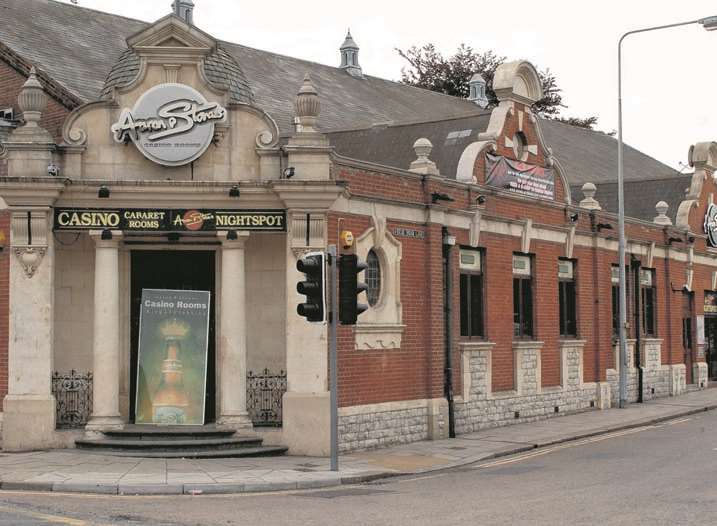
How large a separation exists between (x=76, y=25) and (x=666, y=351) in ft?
64.8

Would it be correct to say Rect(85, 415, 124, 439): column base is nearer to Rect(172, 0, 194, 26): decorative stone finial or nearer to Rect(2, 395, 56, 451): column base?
Rect(2, 395, 56, 451): column base

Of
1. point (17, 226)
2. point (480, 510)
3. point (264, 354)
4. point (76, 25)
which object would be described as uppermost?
point (76, 25)

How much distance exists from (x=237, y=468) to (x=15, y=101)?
10791mm

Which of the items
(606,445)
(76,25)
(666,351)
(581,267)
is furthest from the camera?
(666,351)

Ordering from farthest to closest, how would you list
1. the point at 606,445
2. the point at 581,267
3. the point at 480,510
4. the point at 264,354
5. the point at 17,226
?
1. the point at 581,267
2. the point at 606,445
3. the point at 264,354
4. the point at 17,226
5. the point at 480,510

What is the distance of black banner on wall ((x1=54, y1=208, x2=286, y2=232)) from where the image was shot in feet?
62.9

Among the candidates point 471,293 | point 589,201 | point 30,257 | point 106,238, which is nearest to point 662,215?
point 589,201

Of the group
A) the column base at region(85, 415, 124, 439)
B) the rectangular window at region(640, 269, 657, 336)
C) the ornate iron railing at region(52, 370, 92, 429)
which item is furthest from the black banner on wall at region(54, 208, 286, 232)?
the rectangular window at region(640, 269, 657, 336)

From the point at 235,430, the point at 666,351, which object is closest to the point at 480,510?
the point at 235,430

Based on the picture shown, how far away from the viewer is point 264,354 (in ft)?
66.8

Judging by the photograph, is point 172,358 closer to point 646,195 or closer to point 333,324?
point 333,324

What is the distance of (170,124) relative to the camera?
63.5ft

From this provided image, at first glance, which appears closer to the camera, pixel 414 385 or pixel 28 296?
pixel 28 296

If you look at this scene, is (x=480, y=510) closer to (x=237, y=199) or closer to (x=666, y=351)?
(x=237, y=199)
